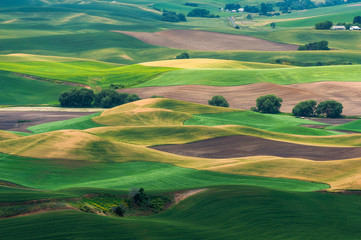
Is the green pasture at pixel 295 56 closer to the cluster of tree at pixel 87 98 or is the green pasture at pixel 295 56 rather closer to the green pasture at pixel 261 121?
the cluster of tree at pixel 87 98

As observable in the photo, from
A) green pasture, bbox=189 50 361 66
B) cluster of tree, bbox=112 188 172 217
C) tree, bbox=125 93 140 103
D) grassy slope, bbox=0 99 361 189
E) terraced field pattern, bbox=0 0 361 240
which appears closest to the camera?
terraced field pattern, bbox=0 0 361 240

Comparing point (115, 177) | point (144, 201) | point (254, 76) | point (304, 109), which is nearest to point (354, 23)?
point (254, 76)

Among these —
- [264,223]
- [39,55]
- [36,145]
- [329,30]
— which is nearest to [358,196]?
[264,223]

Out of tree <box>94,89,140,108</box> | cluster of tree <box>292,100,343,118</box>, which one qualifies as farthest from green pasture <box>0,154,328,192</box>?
tree <box>94,89,140,108</box>

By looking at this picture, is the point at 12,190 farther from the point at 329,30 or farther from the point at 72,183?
the point at 329,30

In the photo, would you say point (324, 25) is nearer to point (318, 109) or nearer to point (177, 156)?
point (318, 109)

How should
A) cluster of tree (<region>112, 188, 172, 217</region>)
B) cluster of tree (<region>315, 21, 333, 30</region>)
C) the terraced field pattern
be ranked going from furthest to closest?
1. cluster of tree (<region>315, 21, 333, 30</region>)
2. cluster of tree (<region>112, 188, 172, 217</region>)
3. the terraced field pattern

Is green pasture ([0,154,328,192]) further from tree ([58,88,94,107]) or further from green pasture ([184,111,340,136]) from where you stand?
tree ([58,88,94,107])
